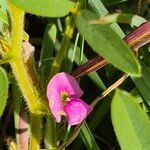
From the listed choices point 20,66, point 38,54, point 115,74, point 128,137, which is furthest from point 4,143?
point 128,137

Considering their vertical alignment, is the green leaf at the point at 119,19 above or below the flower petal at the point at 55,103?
above

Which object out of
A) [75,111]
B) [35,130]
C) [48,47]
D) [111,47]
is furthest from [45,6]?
[48,47]

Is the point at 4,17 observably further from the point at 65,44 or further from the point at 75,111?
the point at 75,111

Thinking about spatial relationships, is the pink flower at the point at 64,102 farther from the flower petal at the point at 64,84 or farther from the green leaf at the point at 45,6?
the green leaf at the point at 45,6

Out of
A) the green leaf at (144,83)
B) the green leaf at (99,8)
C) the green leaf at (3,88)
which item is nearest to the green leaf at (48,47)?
the green leaf at (99,8)

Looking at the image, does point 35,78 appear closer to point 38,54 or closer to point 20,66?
point 20,66

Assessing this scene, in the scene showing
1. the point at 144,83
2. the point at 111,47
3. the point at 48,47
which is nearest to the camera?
the point at 111,47

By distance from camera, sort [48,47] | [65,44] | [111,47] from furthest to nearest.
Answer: [48,47], [65,44], [111,47]
